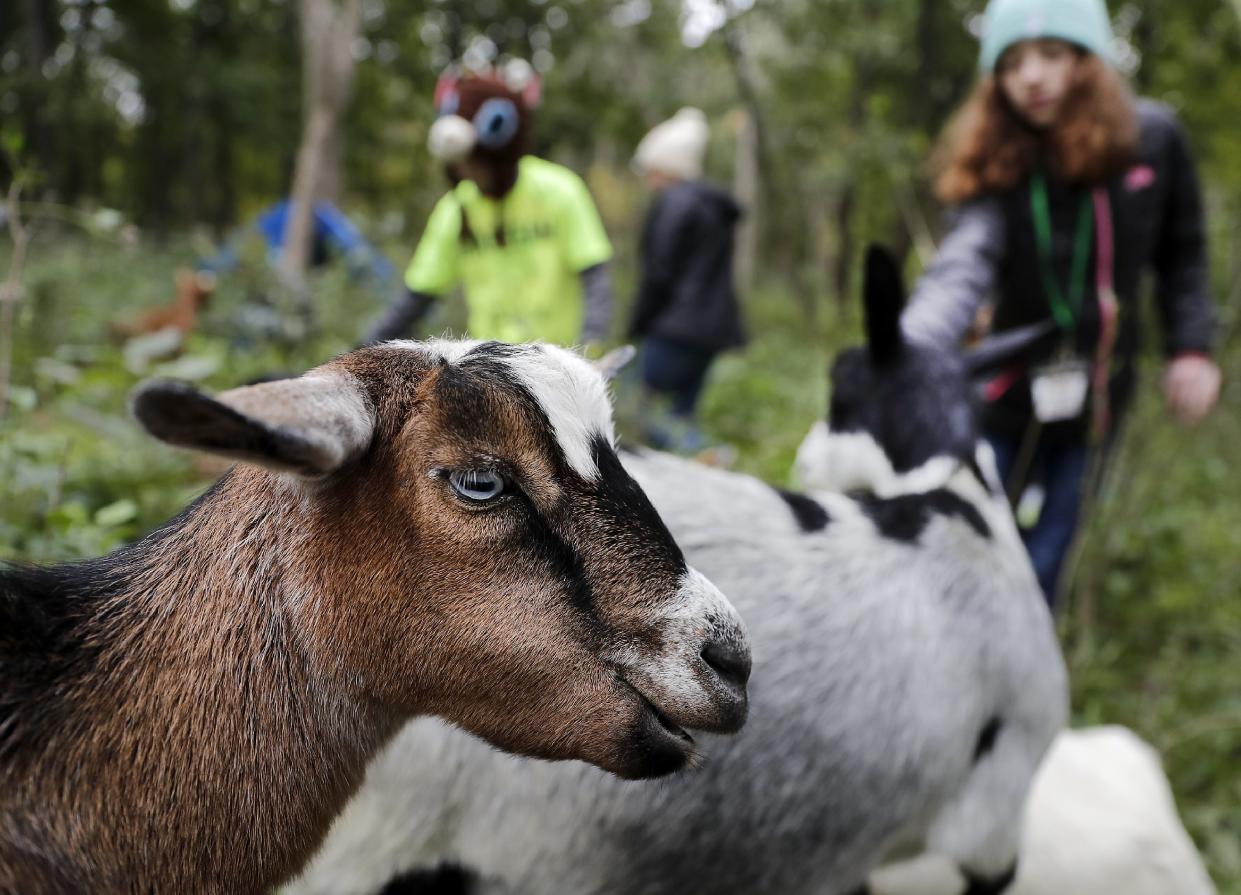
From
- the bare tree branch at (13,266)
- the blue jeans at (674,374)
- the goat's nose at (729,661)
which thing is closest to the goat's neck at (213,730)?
the goat's nose at (729,661)

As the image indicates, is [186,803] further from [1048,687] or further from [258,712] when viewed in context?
[1048,687]

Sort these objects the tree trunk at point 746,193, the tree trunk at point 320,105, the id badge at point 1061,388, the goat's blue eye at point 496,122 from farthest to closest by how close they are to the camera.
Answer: the tree trunk at point 746,193
the tree trunk at point 320,105
the goat's blue eye at point 496,122
the id badge at point 1061,388

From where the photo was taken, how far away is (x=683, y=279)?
21.5 ft

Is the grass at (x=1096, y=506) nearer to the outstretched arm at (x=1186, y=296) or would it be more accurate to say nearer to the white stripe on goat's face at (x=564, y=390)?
the outstretched arm at (x=1186, y=296)

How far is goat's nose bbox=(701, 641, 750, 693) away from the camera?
1471 mm

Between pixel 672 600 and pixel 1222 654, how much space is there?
4.66 m

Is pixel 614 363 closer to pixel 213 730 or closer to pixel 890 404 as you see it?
pixel 213 730

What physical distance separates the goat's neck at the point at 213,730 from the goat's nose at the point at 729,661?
1.76ft

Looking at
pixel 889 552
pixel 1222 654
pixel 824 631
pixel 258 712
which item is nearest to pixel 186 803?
pixel 258 712

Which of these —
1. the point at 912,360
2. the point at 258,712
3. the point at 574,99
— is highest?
the point at 574,99

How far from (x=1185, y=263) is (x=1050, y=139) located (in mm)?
737

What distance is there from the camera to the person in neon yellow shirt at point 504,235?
147 inches

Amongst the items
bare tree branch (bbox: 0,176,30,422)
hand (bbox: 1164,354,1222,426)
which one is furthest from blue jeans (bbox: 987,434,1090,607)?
bare tree branch (bbox: 0,176,30,422)

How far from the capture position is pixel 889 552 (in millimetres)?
2400
